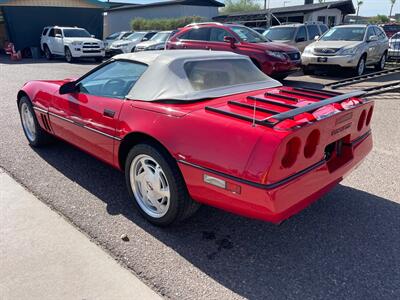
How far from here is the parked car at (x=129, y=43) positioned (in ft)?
62.3

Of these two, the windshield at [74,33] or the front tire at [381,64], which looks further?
the windshield at [74,33]

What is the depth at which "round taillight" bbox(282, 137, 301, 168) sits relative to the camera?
231 centimetres

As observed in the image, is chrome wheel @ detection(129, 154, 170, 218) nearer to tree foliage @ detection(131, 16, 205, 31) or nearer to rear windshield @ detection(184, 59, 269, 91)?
rear windshield @ detection(184, 59, 269, 91)

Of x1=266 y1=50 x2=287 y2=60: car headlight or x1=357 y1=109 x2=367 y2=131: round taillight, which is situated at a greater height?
x1=357 y1=109 x2=367 y2=131: round taillight

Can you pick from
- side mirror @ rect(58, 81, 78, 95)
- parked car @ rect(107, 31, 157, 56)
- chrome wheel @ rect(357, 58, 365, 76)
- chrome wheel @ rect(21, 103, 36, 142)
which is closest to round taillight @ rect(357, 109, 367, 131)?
side mirror @ rect(58, 81, 78, 95)

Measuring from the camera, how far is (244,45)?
977 cm

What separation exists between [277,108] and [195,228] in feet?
4.11

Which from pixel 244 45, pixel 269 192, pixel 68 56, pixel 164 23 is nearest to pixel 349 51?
pixel 244 45

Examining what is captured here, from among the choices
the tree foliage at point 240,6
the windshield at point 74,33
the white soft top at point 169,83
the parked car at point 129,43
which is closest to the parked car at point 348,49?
the white soft top at point 169,83

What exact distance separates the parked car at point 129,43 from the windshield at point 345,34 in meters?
10.3

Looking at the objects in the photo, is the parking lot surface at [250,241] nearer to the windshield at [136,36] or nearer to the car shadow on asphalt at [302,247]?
the car shadow on asphalt at [302,247]

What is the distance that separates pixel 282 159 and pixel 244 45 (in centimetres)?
809

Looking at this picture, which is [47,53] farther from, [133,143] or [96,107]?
[133,143]

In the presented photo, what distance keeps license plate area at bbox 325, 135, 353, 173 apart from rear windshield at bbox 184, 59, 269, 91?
115 centimetres
